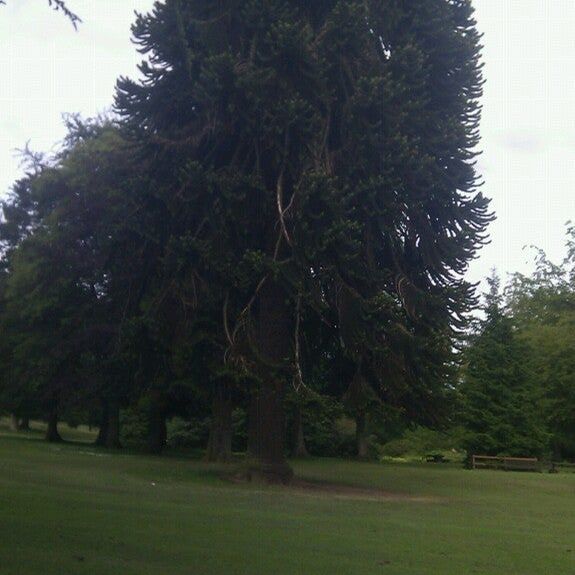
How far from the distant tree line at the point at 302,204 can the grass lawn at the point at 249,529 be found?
3.67m

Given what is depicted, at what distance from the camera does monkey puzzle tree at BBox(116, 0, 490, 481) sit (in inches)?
999

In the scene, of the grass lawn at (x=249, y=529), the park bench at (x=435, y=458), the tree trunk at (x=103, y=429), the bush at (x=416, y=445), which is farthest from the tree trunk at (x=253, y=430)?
the park bench at (x=435, y=458)

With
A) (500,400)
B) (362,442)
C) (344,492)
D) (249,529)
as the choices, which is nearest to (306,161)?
(344,492)

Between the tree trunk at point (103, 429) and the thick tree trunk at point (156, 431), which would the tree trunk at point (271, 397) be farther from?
the tree trunk at point (103, 429)

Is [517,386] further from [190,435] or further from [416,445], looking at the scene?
[190,435]

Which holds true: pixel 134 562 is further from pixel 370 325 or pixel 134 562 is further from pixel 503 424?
pixel 503 424

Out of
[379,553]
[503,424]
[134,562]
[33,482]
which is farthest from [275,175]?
[503,424]

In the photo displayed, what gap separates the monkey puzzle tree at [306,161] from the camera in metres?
25.4

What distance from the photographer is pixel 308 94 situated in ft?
86.0

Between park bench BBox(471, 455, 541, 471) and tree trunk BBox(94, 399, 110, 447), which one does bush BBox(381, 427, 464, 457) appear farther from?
tree trunk BBox(94, 399, 110, 447)

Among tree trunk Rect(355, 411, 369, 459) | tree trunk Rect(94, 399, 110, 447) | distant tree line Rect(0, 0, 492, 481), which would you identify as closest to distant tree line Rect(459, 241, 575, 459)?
tree trunk Rect(355, 411, 369, 459)

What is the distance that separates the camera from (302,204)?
24.9 m

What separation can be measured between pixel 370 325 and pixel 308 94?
658 cm

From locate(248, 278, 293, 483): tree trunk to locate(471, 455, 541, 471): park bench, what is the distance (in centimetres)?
2600
